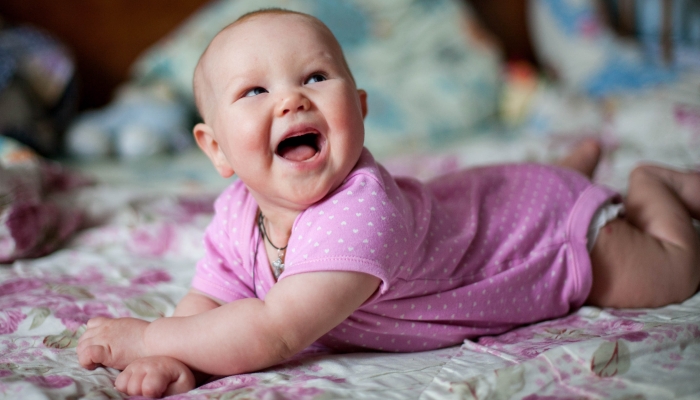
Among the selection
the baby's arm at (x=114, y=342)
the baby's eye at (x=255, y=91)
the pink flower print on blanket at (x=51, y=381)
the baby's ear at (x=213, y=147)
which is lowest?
the pink flower print on blanket at (x=51, y=381)

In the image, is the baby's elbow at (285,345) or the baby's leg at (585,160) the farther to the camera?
the baby's leg at (585,160)

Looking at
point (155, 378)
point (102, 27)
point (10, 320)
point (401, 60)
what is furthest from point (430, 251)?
point (102, 27)

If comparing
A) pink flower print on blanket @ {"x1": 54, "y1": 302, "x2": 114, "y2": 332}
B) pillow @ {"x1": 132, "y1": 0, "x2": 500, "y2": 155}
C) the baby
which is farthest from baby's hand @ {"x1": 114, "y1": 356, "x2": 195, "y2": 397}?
pillow @ {"x1": 132, "y1": 0, "x2": 500, "y2": 155}

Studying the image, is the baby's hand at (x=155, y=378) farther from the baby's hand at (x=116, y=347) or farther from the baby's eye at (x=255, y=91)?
the baby's eye at (x=255, y=91)

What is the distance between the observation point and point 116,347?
74 cm

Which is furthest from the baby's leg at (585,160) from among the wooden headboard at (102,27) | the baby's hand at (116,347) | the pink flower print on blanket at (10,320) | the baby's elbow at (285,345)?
the wooden headboard at (102,27)

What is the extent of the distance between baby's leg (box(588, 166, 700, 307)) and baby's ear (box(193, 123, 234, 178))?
564 millimetres

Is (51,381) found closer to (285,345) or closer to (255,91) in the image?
(285,345)

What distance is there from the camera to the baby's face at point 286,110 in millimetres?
704

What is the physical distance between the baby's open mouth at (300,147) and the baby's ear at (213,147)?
120 mm

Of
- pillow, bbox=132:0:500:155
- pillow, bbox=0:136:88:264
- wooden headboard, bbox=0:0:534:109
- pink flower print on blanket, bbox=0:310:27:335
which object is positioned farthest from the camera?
wooden headboard, bbox=0:0:534:109

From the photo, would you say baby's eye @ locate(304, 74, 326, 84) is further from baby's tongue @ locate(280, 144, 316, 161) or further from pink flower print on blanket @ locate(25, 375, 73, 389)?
pink flower print on blanket @ locate(25, 375, 73, 389)

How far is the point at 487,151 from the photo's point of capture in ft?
5.56

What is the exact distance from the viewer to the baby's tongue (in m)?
0.71
